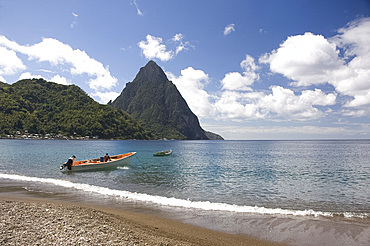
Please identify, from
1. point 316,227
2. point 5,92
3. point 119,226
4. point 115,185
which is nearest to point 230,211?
point 316,227

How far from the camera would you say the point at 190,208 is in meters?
12.6

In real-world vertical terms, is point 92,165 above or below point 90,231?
below

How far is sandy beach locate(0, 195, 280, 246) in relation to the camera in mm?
6352

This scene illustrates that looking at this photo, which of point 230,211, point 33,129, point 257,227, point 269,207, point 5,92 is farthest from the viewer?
point 5,92

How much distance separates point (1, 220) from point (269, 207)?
43.4 ft

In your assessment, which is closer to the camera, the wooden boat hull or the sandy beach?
the sandy beach

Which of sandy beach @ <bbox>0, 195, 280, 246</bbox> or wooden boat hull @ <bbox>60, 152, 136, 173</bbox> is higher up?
sandy beach @ <bbox>0, 195, 280, 246</bbox>

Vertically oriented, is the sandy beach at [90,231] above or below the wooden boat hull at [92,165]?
above

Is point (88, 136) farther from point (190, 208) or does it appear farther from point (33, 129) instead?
point (190, 208)

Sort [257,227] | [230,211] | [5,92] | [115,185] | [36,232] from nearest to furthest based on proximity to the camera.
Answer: [36,232] → [257,227] → [230,211] → [115,185] → [5,92]

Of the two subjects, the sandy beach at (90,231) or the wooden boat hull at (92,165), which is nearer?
the sandy beach at (90,231)

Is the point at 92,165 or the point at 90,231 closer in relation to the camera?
the point at 90,231

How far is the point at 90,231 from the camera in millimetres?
6949

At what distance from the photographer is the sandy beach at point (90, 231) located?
635 centimetres
